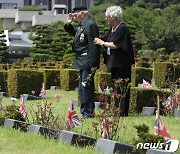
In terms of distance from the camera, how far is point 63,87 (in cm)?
1434

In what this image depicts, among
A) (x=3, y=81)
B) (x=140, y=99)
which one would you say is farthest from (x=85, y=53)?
(x=3, y=81)

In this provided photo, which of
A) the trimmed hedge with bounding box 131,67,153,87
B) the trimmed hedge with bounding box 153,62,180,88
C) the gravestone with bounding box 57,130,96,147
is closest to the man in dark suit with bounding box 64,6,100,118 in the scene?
the gravestone with bounding box 57,130,96,147

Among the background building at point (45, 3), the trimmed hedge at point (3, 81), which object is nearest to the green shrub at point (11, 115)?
the trimmed hedge at point (3, 81)

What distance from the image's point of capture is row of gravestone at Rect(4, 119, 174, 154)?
4.97 metres

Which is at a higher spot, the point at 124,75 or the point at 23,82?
the point at 124,75

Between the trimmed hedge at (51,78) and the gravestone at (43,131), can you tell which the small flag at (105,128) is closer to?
the gravestone at (43,131)

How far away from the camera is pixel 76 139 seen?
5.41 meters

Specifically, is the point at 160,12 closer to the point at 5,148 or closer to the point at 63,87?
the point at 63,87

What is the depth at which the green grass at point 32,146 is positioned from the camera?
201 inches

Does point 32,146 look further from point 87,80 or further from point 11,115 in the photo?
point 87,80

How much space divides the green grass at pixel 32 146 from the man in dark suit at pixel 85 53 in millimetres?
1532

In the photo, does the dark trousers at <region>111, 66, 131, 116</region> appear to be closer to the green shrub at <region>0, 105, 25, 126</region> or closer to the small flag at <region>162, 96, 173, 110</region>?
the small flag at <region>162, 96, 173, 110</region>

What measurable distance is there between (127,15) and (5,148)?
1975 inches

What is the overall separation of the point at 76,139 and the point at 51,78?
9990 millimetres
